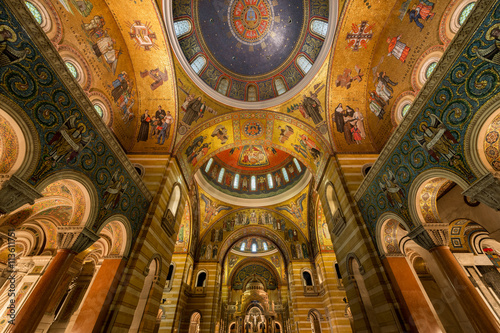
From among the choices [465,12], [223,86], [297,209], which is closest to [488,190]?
[465,12]

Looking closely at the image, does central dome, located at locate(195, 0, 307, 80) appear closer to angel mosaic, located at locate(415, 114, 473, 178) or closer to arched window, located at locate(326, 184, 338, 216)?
arched window, located at locate(326, 184, 338, 216)

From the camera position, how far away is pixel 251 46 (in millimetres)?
13469

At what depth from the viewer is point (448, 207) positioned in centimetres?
881

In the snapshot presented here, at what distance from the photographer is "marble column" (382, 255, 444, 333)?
6.11 metres

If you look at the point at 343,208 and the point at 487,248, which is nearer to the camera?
the point at 487,248

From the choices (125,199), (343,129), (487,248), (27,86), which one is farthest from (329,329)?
(27,86)

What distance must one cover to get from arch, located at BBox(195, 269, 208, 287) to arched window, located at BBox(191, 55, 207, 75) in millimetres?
17757

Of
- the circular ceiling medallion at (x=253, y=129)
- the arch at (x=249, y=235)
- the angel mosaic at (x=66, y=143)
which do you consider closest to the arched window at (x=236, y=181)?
the arch at (x=249, y=235)

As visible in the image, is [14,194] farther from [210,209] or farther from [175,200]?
[210,209]

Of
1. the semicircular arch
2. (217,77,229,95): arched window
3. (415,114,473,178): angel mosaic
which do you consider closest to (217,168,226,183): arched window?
the semicircular arch

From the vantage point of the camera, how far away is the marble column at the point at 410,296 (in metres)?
6.11

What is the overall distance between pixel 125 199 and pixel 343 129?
1111cm

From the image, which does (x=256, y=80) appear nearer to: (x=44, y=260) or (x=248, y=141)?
(x=248, y=141)

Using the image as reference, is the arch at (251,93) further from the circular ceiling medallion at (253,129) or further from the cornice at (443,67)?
the cornice at (443,67)
